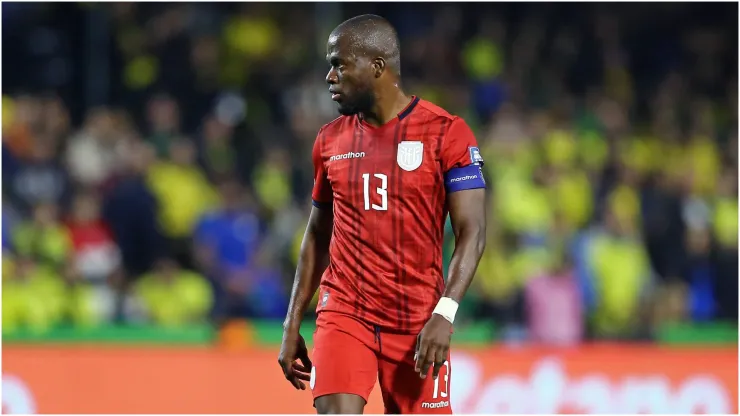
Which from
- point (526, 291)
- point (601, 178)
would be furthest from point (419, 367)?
point (601, 178)

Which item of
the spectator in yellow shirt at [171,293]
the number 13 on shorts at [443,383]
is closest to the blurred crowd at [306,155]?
the spectator in yellow shirt at [171,293]

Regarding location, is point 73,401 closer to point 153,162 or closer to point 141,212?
point 141,212

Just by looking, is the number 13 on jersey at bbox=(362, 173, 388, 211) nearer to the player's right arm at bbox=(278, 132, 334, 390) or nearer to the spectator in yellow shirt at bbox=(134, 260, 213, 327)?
the player's right arm at bbox=(278, 132, 334, 390)

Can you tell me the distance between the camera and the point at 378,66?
15.1ft

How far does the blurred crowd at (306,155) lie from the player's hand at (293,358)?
4606 millimetres

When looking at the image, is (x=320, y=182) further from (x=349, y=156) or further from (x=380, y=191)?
(x=380, y=191)

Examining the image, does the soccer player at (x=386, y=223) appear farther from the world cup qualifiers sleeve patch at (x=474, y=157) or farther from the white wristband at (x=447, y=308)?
the white wristband at (x=447, y=308)

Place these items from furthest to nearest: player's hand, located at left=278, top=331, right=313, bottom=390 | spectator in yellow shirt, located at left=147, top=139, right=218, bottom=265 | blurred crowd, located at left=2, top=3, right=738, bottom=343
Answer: spectator in yellow shirt, located at left=147, top=139, right=218, bottom=265 → blurred crowd, located at left=2, top=3, right=738, bottom=343 → player's hand, located at left=278, top=331, right=313, bottom=390

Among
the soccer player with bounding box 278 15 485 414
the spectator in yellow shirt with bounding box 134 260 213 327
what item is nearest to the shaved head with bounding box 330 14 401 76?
the soccer player with bounding box 278 15 485 414

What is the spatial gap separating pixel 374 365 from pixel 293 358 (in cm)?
40

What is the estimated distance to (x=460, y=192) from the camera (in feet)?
14.9

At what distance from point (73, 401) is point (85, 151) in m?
3.67

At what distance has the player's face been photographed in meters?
4.55

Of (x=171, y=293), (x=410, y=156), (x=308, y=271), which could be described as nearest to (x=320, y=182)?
(x=308, y=271)
